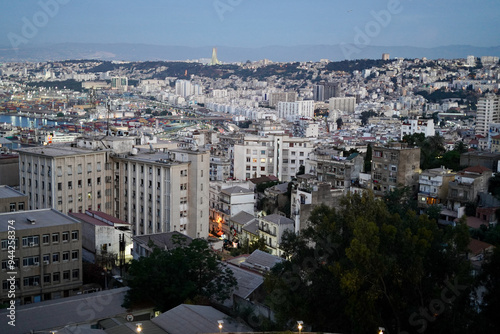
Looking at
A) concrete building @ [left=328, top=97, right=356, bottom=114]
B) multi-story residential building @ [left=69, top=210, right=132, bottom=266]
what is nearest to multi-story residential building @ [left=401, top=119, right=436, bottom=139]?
multi-story residential building @ [left=69, top=210, right=132, bottom=266]

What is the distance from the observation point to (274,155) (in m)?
17.7

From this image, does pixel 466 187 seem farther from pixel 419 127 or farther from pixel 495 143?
pixel 419 127

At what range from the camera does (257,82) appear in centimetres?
8288

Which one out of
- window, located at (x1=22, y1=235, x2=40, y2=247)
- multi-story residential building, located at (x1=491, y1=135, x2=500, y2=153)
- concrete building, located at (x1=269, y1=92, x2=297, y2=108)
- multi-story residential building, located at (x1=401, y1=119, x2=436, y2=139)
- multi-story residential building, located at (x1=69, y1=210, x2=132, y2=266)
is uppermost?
concrete building, located at (x1=269, y1=92, x2=297, y2=108)

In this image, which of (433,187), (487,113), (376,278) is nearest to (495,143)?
(433,187)

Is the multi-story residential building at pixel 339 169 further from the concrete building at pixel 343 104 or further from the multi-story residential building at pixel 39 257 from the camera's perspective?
the concrete building at pixel 343 104

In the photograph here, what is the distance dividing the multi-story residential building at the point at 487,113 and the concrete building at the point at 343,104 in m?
25.4

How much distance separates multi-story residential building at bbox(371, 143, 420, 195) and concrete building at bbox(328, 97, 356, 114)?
141ft

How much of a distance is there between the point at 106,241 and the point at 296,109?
44721 mm

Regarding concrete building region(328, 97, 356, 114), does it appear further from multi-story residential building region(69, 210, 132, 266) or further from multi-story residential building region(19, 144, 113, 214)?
multi-story residential building region(69, 210, 132, 266)

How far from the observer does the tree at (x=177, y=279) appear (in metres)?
5.61

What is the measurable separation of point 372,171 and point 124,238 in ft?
21.6

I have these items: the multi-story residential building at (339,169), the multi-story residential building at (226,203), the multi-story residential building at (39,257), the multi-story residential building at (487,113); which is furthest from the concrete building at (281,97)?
the multi-story residential building at (39,257)

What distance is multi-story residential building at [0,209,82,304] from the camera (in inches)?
246
